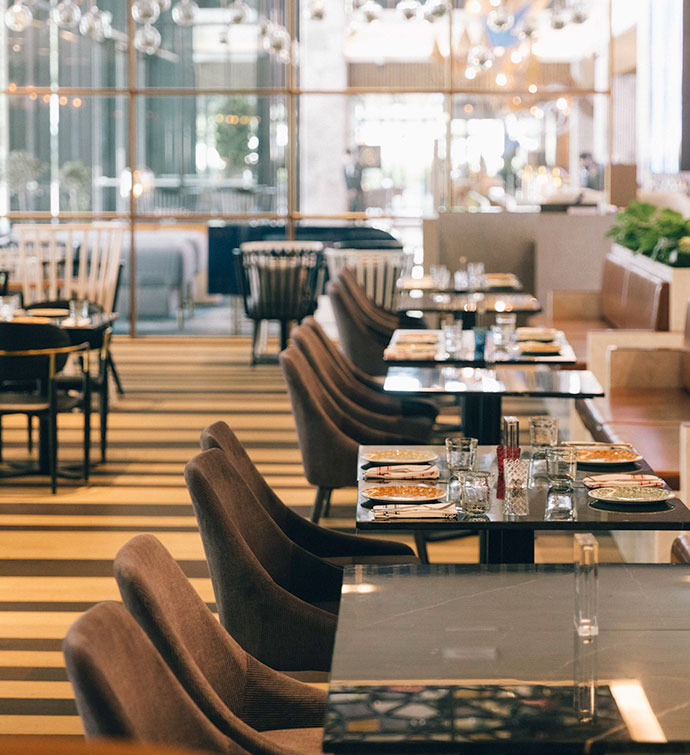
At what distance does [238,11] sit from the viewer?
11141mm

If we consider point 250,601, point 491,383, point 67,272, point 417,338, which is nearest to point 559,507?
point 250,601

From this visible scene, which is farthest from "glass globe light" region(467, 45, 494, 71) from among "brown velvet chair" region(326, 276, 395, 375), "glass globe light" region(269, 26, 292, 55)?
"brown velvet chair" region(326, 276, 395, 375)

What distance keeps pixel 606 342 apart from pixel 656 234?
4.18 ft

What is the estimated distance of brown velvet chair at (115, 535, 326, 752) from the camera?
189cm

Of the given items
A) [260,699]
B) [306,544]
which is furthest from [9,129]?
[260,699]

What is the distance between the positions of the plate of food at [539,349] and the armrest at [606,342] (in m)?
0.95

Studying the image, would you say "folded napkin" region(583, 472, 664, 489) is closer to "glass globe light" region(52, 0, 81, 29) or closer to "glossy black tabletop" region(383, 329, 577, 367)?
"glossy black tabletop" region(383, 329, 577, 367)

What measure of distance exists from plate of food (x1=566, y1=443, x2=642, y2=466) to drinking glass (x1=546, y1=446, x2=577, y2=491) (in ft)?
1.05

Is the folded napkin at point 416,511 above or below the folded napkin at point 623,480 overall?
below

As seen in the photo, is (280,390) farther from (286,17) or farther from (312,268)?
(286,17)

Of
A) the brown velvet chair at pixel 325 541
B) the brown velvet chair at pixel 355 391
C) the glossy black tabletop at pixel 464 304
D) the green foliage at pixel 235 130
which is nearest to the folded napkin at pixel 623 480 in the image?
the brown velvet chair at pixel 325 541

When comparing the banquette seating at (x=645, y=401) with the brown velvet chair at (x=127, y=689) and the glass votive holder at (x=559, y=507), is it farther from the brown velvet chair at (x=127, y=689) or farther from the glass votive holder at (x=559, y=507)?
the brown velvet chair at (x=127, y=689)

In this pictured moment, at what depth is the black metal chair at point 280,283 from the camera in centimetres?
980

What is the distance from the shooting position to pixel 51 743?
954mm
